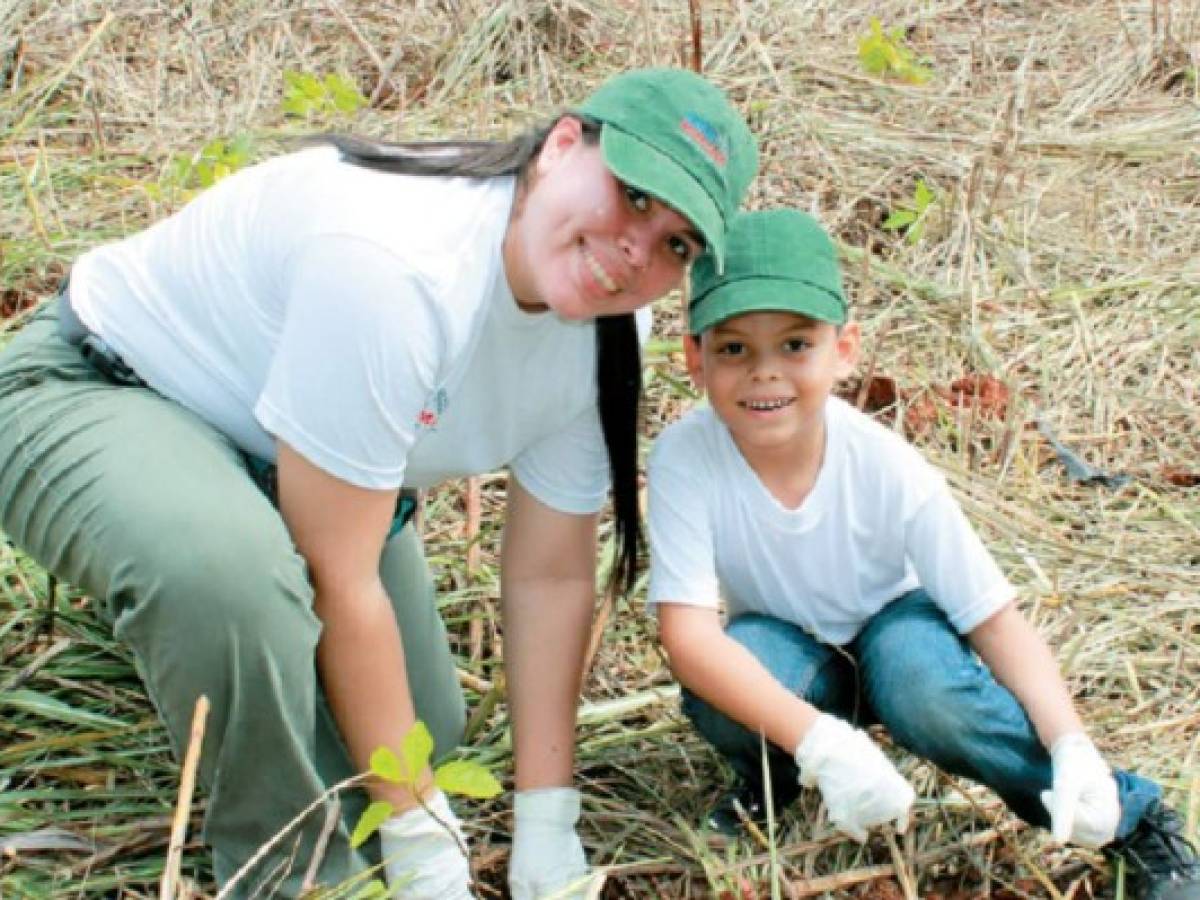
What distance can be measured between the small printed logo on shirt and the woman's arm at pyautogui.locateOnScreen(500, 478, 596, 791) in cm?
26

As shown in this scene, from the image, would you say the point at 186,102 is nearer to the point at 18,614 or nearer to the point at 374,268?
the point at 18,614

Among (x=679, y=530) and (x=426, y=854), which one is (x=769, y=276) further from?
(x=426, y=854)

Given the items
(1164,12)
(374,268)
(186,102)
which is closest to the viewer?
(374,268)

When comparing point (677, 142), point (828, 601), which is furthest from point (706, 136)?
point (828, 601)

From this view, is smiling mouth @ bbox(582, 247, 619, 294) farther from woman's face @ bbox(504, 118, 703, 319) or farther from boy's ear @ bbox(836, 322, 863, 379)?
boy's ear @ bbox(836, 322, 863, 379)

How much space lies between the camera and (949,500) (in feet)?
6.28

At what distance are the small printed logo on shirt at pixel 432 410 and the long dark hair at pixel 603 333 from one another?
200 mm

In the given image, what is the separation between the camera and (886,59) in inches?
153

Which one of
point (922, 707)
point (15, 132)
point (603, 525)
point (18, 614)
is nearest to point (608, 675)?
point (603, 525)

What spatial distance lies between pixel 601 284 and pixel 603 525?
0.95 meters

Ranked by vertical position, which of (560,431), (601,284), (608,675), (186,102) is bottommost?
(608,675)

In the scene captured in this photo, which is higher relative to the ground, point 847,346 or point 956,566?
point 847,346

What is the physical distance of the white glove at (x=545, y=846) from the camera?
73.7 inches

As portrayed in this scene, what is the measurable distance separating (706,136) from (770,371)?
33 centimetres
